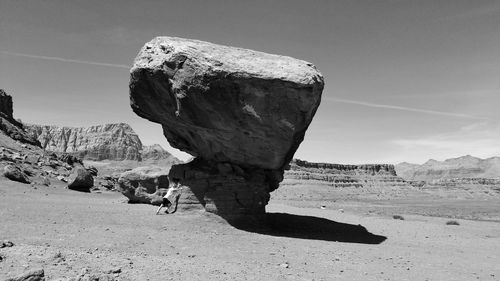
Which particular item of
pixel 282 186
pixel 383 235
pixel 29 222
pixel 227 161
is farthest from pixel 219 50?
pixel 282 186

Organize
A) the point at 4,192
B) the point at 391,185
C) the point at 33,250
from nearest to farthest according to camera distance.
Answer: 1. the point at 33,250
2. the point at 4,192
3. the point at 391,185

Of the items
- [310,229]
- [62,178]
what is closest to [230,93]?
[310,229]

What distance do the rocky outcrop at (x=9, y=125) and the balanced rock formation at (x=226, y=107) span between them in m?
30.1

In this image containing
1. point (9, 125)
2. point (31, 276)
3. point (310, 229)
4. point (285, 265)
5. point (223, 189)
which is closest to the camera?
→ point (31, 276)

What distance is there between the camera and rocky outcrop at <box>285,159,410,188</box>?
110 m

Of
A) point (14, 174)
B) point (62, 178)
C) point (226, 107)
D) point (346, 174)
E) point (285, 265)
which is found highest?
point (226, 107)

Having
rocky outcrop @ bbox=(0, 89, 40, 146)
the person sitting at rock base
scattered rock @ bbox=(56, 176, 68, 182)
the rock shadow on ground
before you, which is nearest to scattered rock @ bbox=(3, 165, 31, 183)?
scattered rock @ bbox=(56, 176, 68, 182)

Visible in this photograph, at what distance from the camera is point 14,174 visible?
25531 millimetres

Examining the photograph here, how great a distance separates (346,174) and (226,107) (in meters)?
118

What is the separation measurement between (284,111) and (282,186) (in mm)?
81650

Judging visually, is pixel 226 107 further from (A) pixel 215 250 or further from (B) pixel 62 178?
(B) pixel 62 178

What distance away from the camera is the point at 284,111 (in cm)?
1345

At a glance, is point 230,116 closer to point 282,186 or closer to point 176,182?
point 176,182

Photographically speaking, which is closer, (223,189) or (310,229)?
(223,189)
